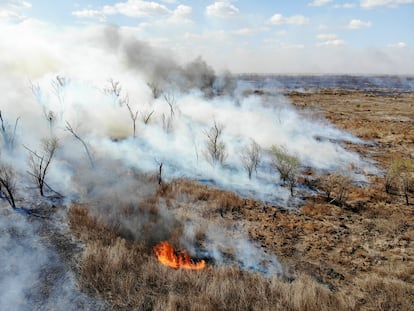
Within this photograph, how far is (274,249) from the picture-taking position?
11.5 metres

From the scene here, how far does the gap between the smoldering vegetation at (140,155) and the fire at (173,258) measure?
0.42 metres

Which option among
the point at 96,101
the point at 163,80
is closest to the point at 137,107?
the point at 96,101

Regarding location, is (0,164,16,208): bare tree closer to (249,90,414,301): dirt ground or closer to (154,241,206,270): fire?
(154,241,206,270): fire

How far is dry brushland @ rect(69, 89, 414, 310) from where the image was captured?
829 centimetres

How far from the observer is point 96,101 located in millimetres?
25984

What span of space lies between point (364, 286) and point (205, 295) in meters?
4.88

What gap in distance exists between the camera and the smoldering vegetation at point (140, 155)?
11328 mm

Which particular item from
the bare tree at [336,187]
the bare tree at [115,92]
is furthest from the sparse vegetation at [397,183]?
the bare tree at [115,92]

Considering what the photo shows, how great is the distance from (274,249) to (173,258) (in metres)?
3.77

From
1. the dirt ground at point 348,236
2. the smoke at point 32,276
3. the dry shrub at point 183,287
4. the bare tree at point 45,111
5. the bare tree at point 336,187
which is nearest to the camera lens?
the dry shrub at point 183,287

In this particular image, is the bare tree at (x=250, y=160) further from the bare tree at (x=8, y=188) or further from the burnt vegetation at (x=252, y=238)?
the bare tree at (x=8, y=188)

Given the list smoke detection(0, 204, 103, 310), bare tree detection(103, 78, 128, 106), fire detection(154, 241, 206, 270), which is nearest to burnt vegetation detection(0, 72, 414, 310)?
fire detection(154, 241, 206, 270)

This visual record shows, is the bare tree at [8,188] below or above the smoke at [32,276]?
above

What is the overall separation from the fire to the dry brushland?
11.3 inches
